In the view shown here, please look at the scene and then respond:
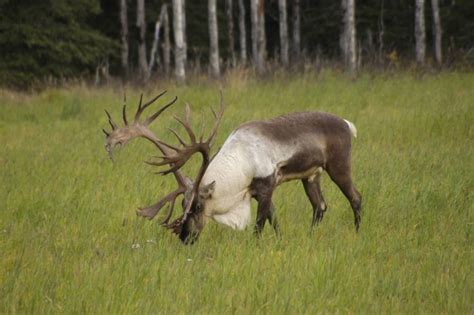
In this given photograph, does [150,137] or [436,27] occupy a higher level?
[436,27]

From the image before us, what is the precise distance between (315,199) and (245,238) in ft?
3.66

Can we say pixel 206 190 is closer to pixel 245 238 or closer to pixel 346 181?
pixel 245 238

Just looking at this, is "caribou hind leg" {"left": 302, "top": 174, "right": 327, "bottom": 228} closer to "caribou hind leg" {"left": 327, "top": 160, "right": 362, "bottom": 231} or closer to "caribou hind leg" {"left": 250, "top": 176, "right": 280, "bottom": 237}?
"caribou hind leg" {"left": 327, "top": 160, "right": 362, "bottom": 231}

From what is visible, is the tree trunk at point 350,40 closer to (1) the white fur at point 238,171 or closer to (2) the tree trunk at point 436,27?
(2) the tree trunk at point 436,27

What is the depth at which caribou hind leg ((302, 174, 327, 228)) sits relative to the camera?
249 inches

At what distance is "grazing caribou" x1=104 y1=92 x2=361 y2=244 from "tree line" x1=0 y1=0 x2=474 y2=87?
30.6 feet

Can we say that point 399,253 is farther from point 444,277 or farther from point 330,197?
point 330,197

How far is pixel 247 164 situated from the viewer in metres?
5.67

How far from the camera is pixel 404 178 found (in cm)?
748

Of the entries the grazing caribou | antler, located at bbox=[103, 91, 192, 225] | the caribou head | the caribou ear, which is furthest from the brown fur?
antler, located at bbox=[103, 91, 192, 225]

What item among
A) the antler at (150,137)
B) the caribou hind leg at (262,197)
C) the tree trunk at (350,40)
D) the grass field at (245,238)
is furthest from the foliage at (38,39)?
the caribou hind leg at (262,197)

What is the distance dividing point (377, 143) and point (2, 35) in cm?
1324

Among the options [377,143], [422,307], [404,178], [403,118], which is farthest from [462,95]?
[422,307]

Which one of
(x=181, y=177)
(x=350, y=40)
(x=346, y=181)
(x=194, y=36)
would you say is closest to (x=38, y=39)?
(x=350, y=40)
